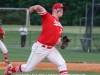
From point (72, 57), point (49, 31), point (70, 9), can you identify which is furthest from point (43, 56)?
point (70, 9)

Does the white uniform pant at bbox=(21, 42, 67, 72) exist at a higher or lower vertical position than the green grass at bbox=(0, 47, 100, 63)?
higher

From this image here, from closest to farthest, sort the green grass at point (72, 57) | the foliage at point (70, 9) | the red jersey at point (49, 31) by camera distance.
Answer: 1. the red jersey at point (49, 31)
2. the green grass at point (72, 57)
3. the foliage at point (70, 9)

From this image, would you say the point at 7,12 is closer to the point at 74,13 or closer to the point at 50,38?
the point at 74,13

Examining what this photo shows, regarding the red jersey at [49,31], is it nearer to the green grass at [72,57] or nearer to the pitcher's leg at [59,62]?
the pitcher's leg at [59,62]

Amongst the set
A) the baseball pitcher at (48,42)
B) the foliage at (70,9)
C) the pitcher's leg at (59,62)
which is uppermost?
the baseball pitcher at (48,42)

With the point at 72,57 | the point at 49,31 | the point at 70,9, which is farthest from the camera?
the point at 70,9

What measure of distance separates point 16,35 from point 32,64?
2927cm

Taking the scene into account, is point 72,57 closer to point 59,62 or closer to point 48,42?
point 59,62

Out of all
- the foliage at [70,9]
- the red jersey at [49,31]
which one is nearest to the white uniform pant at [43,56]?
the red jersey at [49,31]

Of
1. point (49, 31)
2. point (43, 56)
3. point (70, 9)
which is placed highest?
point (49, 31)

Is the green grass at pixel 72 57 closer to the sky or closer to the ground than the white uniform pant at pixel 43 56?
closer to the ground

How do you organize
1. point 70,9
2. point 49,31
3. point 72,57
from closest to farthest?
point 49,31 → point 72,57 → point 70,9

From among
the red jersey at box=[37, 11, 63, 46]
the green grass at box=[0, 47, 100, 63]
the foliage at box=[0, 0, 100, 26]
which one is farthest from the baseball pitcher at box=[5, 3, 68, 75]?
the foliage at box=[0, 0, 100, 26]

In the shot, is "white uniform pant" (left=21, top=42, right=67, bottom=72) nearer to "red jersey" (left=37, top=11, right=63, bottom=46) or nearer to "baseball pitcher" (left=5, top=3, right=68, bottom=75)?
"baseball pitcher" (left=5, top=3, right=68, bottom=75)
